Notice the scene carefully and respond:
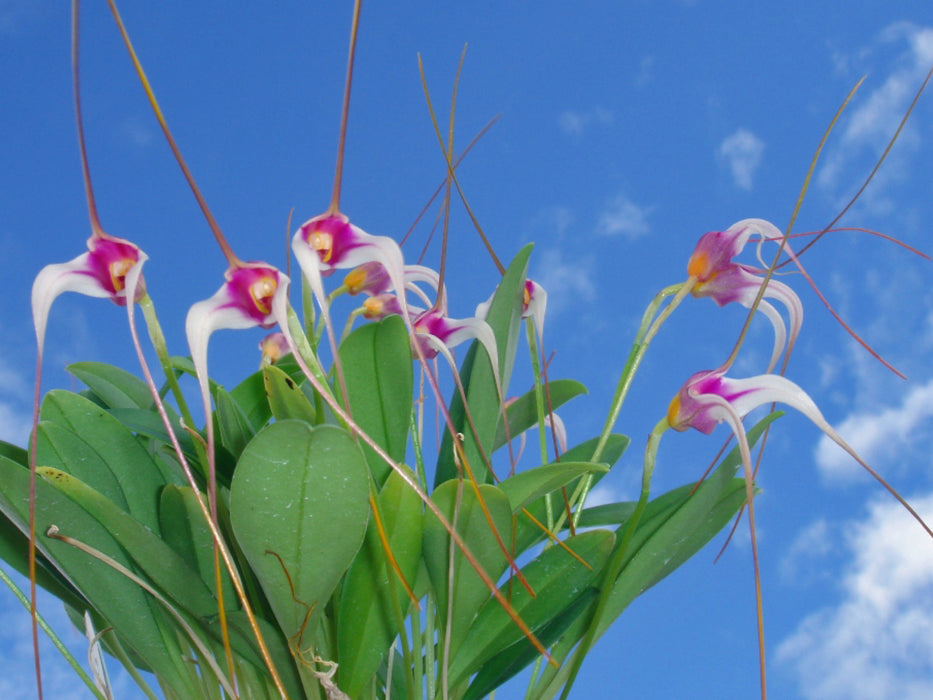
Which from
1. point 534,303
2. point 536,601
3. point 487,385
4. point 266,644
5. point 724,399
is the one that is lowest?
point 266,644

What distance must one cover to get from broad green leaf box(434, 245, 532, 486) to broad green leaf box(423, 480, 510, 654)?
155mm

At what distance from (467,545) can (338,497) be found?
0.17 meters

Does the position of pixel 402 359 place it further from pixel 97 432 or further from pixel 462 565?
pixel 97 432

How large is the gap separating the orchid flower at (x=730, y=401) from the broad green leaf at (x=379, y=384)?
0.88ft

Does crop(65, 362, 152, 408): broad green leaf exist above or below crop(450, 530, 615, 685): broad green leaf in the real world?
above

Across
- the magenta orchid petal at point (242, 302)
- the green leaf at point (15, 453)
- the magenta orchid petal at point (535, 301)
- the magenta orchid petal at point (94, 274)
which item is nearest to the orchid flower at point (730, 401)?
the magenta orchid petal at point (535, 301)

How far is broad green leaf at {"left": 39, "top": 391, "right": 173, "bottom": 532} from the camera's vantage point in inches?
34.0

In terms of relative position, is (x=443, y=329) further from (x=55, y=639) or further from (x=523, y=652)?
(x=55, y=639)

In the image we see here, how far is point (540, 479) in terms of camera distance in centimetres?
78

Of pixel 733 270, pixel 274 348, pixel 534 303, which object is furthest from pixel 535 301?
pixel 274 348

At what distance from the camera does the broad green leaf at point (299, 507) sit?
643mm

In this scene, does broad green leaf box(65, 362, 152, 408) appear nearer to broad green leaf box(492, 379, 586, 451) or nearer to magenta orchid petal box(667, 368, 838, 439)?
broad green leaf box(492, 379, 586, 451)

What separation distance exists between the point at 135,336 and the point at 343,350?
28cm

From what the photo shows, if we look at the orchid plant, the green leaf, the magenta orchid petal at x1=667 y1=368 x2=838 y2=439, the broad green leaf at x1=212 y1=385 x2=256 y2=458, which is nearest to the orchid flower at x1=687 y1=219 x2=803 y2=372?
the orchid plant
